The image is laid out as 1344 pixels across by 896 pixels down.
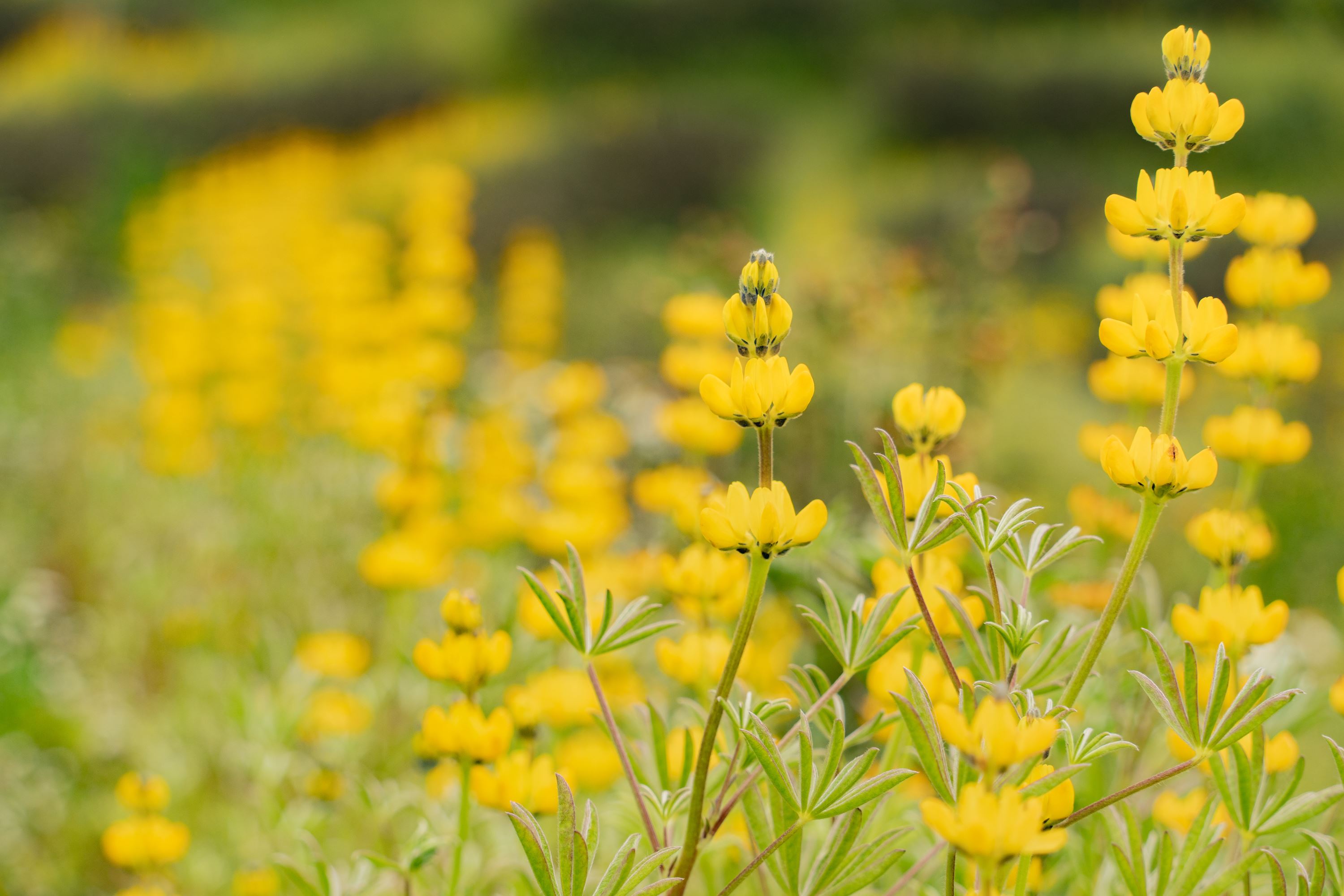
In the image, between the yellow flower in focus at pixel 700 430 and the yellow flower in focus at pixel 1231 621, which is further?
the yellow flower in focus at pixel 700 430

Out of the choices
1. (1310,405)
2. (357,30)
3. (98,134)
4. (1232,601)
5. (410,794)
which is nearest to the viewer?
(1232,601)

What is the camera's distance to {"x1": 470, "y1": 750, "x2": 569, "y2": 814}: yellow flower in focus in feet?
1.64

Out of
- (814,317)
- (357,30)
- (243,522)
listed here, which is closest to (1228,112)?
(814,317)

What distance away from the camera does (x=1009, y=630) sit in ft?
1.30

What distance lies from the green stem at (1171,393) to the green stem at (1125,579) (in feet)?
0.10

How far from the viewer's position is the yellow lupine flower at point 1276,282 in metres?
0.60

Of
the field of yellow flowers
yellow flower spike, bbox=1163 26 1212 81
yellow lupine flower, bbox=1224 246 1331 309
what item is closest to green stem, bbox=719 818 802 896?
the field of yellow flowers

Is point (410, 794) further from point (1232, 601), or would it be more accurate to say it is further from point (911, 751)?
point (1232, 601)

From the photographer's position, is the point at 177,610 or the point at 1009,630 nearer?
the point at 1009,630

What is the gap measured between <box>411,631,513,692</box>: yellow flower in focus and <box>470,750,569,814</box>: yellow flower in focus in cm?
5

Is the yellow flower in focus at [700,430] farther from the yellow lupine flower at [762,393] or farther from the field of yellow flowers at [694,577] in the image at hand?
the yellow lupine flower at [762,393]

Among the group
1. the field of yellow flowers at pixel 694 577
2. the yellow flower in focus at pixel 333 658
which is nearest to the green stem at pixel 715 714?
the field of yellow flowers at pixel 694 577

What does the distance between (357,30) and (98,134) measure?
2.25 m

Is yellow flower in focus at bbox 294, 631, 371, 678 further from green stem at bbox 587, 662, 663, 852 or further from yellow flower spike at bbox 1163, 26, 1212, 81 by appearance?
yellow flower spike at bbox 1163, 26, 1212, 81
